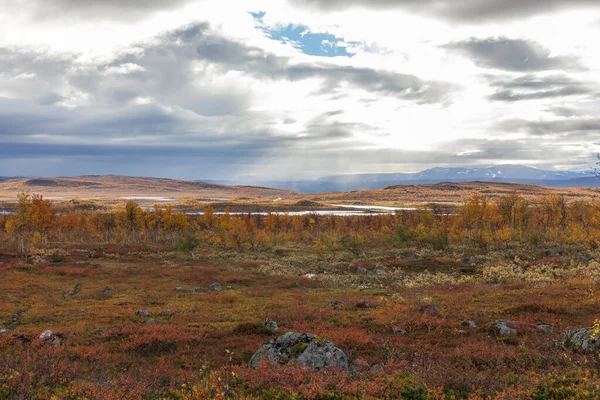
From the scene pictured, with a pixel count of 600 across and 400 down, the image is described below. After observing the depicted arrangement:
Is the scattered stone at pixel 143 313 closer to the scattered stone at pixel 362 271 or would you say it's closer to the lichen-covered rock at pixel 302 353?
the lichen-covered rock at pixel 302 353

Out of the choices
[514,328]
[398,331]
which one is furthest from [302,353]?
[514,328]

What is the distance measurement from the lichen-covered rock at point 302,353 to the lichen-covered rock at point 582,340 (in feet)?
33.2

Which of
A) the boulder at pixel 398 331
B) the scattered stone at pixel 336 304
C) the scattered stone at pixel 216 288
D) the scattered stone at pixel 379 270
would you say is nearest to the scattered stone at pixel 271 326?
the boulder at pixel 398 331

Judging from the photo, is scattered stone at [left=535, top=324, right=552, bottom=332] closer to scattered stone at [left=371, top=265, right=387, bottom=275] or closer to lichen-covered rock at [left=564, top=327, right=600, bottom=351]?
lichen-covered rock at [left=564, top=327, right=600, bottom=351]

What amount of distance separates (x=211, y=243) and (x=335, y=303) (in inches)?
3757

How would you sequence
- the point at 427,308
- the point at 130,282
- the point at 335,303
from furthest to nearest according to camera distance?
the point at 130,282
the point at 335,303
the point at 427,308

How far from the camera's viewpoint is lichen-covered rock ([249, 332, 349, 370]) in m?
14.5

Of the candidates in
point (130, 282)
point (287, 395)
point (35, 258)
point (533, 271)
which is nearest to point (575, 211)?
point (533, 271)

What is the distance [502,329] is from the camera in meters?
20.8

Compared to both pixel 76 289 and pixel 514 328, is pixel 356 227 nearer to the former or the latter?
pixel 76 289

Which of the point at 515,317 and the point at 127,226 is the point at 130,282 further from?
the point at 127,226

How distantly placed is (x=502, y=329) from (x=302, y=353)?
13.2m

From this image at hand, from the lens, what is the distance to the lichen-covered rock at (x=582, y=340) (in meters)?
14.9

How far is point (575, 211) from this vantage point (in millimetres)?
117250
